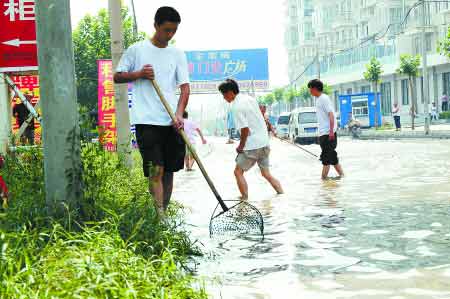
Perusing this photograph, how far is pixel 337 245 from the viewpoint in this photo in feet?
21.0

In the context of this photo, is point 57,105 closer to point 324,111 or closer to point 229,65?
point 324,111

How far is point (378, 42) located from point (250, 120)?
6457 cm

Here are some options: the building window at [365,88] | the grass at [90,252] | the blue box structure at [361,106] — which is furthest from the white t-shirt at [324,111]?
the building window at [365,88]

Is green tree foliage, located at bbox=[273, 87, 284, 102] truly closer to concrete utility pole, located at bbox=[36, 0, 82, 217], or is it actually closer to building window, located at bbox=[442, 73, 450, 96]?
building window, located at bbox=[442, 73, 450, 96]

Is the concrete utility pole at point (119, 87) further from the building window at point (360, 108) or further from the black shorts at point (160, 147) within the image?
the building window at point (360, 108)

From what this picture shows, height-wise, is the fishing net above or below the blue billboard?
below

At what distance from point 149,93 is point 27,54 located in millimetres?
2900

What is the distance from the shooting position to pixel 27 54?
9.73 meters

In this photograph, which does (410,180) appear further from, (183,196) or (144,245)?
(144,245)

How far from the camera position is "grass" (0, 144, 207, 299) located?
12.3ft

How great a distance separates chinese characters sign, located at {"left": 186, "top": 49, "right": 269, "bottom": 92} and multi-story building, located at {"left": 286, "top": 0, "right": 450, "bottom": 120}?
9.24 m

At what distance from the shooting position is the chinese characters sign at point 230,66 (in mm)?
58281

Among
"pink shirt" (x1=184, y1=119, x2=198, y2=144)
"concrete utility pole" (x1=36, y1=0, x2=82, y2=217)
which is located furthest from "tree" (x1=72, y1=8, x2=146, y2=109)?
"concrete utility pole" (x1=36, y1=0, x2=82, y2=217)

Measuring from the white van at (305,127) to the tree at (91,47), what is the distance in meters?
14.0
